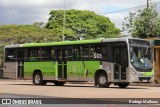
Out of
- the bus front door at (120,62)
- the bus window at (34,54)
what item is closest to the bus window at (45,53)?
Answer: the bus window at (34,54)

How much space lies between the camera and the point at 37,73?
1270 inches

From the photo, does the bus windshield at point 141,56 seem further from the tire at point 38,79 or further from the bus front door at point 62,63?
the tire at point 38,79

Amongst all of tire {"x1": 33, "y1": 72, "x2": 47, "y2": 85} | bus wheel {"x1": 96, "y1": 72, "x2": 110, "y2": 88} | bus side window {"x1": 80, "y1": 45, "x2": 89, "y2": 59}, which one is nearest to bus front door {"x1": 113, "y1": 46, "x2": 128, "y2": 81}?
bus wheel {"x1": 96, "y1": 72, "x2": 110, "y2": 88}

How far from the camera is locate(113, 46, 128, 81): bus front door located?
26.8 metres

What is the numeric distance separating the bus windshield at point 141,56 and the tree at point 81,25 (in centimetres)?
4610

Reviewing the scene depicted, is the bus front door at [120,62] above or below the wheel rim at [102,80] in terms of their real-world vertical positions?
above

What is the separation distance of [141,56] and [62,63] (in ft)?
18.9

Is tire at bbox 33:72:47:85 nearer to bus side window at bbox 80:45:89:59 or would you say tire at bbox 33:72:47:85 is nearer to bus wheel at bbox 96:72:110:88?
bus side window at bbox 80:45:89:59

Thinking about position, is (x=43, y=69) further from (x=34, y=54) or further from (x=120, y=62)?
(x=120, y=62)

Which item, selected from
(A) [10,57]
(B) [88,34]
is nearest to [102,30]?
(B) [88,34]

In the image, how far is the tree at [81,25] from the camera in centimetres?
7619

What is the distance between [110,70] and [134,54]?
1707 millimetres

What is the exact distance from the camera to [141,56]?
27141mm

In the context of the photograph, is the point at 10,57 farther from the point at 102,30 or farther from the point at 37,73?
the point at 102,30
